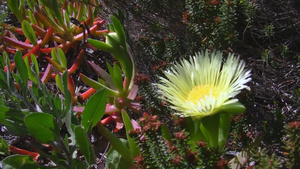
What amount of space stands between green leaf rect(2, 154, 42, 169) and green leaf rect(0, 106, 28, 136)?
0.07 m

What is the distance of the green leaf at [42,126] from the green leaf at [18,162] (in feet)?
0.28

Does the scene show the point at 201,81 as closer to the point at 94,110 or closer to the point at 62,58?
the point at 94,110

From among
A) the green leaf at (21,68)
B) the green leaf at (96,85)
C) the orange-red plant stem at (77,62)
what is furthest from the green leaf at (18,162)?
the orange-red plant stem at (77,62)

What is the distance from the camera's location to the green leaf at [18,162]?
0.85m

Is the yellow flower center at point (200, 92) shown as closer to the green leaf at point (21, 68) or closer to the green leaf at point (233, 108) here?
the green leaf at point (233, 108)

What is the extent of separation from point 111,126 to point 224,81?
22.4 inches

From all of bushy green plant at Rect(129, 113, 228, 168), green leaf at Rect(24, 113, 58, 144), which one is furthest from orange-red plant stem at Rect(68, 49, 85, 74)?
bushy green plant at Rect(129, 113, 228, 168)

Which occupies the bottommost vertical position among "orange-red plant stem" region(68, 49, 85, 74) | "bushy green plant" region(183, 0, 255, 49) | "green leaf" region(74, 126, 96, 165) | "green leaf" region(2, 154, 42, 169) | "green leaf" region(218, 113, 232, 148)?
"green leaf" region(2, 154, 42, 169)

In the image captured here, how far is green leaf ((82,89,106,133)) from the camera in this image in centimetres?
88

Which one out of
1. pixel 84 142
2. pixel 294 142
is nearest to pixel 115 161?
pixel 84 142

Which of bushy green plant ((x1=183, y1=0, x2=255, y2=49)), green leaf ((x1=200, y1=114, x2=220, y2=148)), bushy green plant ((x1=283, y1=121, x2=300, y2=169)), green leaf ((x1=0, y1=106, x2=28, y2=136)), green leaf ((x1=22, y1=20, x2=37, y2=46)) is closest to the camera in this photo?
bushy green plant ((x1=283, y1=121, x2=300, y2=169))

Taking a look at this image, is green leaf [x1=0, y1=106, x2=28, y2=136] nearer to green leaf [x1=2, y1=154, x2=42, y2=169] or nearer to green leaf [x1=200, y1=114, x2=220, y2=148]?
green leaf [x1=2, y1=154, x2=42, y2=169]

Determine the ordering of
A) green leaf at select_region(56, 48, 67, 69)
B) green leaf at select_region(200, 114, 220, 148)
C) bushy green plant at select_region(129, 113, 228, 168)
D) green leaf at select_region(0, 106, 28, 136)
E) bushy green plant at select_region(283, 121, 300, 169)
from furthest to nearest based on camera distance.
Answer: green leaf at select_region(56, 48, 67, 69), green leaf at select_region(0, 106, 28, 136), green leaf at select_region(200, 114, 220, 148), bushy green plant at select_region(129, 113, 228, 168), bushy green plant at select_region(283, 121, 300, 169)

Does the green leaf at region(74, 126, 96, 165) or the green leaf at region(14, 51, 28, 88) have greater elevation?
the green leaf at region(14, 51, 28, 88)
